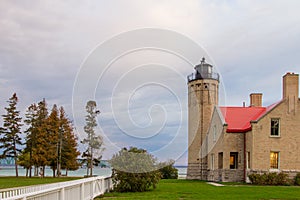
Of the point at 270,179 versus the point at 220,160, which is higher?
the point at 220,160

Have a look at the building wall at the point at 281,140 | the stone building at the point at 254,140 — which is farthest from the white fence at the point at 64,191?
the stone building at the point at 254,140

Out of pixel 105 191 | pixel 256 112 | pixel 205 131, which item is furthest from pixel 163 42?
pixel 205 131

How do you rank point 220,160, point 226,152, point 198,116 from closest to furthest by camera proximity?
point 226,152
point 220,160
point 198,116

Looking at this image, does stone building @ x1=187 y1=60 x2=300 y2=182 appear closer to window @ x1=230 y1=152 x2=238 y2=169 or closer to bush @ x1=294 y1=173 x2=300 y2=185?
window @ x1=230 y1=152 x2=238 y2=169

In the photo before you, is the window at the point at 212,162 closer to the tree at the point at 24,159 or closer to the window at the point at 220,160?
the window at the point at 220,160

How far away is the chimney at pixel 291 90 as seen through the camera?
99.9 ft

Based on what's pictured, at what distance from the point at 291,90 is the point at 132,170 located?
1618 centimetres

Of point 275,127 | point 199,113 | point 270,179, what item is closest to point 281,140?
point 275,127

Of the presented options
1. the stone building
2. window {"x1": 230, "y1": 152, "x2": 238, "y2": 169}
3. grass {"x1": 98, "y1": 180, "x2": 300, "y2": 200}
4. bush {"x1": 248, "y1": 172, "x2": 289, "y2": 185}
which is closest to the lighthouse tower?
the stone building

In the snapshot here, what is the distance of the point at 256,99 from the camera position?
39219 mm

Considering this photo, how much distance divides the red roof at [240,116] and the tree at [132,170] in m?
13.6

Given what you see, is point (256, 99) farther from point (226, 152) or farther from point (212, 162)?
point (226, 152)

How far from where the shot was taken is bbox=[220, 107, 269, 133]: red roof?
32.4 meters

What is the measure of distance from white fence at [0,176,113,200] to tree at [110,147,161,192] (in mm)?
636
